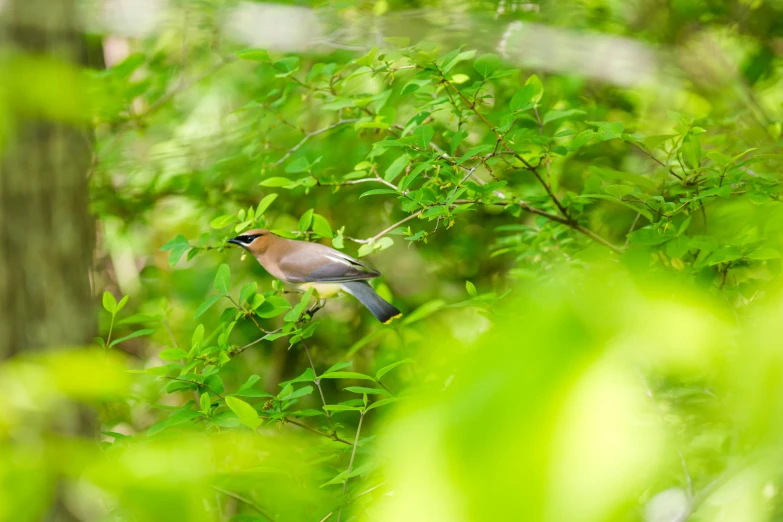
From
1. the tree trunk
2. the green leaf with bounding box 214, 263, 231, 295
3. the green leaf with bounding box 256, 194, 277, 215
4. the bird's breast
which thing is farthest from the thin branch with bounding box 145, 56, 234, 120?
the green leaf with bounding box 214, 263, 231, 295

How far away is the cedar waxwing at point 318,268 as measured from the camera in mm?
2246

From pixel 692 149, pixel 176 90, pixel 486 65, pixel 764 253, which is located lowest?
pixel 176 90

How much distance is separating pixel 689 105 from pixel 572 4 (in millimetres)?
736

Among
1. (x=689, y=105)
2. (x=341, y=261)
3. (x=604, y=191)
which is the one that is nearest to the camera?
(x=604, y=191)

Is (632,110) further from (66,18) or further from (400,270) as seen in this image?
(66,18)

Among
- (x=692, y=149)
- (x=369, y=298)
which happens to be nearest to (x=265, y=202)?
(x=369, y=298)

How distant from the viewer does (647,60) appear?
2.08 m

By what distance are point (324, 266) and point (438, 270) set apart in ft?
3.47

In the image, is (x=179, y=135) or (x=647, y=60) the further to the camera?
(x=179, y=135)

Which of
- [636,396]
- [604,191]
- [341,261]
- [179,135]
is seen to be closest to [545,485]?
[636,396]

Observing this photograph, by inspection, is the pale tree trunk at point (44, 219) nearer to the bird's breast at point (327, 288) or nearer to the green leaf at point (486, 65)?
the bird's breast at point (327, 288)

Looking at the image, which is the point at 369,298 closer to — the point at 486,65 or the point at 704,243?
the point at 486,65

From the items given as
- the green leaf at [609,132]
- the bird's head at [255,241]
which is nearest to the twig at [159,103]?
the bird's head at [255,241]

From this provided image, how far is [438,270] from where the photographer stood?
3.21 meters
